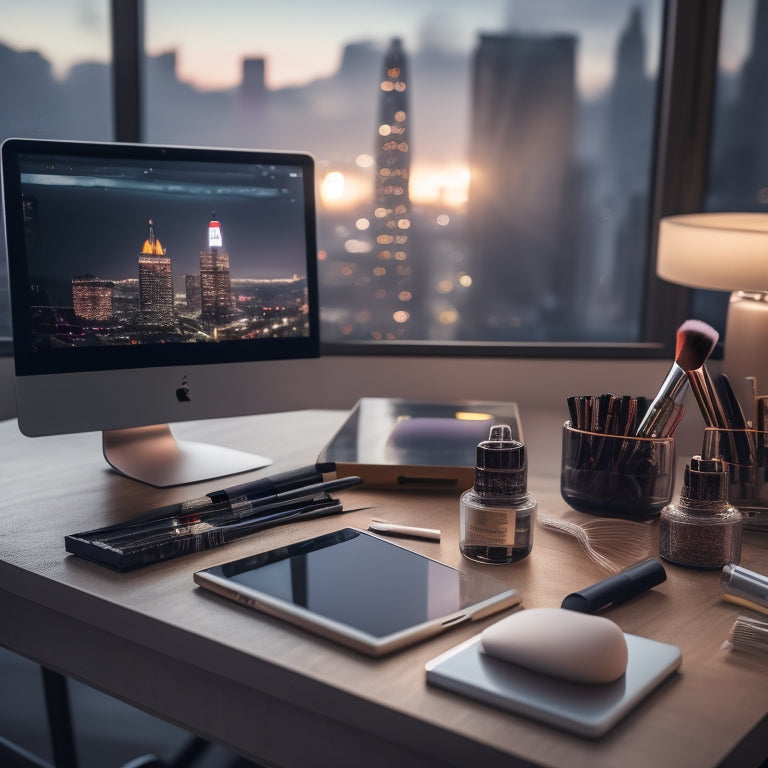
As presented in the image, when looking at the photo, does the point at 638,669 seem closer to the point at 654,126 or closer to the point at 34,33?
the point at 654,126

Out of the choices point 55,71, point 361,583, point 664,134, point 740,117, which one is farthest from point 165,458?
point 740,117

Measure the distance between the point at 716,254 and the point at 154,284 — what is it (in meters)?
0.92

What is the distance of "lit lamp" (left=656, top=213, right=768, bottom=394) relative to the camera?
4.21 feet

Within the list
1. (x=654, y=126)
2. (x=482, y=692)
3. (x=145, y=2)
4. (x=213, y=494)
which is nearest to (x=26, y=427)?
(x=213, y=494)

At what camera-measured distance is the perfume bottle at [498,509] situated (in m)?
0.88

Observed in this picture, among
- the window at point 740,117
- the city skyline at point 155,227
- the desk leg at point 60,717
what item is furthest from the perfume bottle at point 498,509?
the window at point 740,117

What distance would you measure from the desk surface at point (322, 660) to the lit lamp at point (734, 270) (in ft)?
1.27

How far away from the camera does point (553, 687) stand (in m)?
0.61

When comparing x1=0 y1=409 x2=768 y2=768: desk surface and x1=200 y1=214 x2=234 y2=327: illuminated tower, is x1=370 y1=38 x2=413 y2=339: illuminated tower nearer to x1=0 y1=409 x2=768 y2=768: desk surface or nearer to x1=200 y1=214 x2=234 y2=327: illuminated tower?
x1=200 y1=214 x2=234 y2=327: illuminated tower

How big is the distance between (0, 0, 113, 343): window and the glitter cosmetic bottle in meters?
1.45

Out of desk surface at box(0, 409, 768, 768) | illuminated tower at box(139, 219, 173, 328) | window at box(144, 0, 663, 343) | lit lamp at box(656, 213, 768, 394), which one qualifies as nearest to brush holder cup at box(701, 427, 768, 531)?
desk surface at box(0, 409, 768, 768)

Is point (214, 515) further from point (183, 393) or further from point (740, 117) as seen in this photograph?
point (740, 117)

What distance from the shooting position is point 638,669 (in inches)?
25.4

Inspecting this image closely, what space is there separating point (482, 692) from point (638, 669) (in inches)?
5.2
